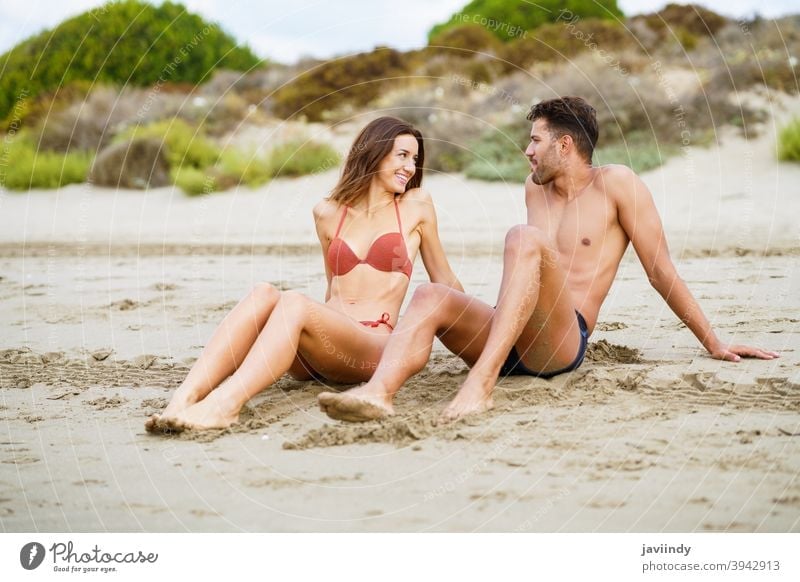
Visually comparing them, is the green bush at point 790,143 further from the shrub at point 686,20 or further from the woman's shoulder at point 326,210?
the woman's shoulder at point 326,210

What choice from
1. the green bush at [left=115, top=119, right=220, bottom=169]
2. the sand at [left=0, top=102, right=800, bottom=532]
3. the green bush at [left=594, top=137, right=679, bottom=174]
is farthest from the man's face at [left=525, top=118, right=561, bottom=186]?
the green bush at [left=115, top=119, right=220, bottom=169]

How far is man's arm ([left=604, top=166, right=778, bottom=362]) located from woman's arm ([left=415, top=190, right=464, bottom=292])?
2.77ft

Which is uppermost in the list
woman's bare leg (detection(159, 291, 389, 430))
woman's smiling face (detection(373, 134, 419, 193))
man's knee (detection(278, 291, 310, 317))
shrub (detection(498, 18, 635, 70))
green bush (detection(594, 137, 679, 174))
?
shrub (detection(498, 18, 635, 70))

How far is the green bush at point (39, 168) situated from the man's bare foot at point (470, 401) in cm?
933

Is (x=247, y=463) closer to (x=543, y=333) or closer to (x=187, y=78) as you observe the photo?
(x=543, y=333)

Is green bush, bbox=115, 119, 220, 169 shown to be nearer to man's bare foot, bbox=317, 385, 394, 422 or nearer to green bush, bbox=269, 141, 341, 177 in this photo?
green bush, bbox=269, 141, 341, 177

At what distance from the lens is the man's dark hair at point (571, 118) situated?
4742mm

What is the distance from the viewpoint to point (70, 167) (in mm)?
13031

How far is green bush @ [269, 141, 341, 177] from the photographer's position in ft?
39.7

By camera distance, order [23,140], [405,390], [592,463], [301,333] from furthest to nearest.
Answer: [23,140] → [405,390] → [301,333] → [592,463]

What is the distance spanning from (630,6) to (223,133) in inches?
311

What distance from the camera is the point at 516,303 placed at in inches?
163
